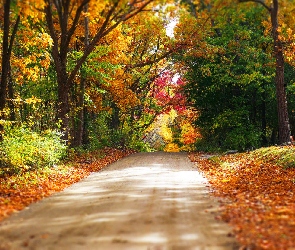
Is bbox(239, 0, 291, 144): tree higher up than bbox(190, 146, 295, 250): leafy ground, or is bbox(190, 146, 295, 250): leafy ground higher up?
bbox(239, 0, 291, 144): tree

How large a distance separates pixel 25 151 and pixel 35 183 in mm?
1657

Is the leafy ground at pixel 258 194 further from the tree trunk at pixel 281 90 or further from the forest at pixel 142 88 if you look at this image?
the tree trunk at pixel 281 90

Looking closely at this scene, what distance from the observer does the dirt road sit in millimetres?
5518

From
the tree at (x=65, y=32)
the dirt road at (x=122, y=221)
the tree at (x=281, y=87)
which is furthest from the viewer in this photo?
the tree at (x=281, y=87)

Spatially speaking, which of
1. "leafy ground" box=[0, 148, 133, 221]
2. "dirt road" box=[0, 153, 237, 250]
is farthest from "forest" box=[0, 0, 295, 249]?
"dirt road" box=[0, 153, 237, 250]

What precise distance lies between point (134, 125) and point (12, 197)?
20.5 m

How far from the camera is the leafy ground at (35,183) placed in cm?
870

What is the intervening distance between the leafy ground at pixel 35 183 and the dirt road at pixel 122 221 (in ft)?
1.39

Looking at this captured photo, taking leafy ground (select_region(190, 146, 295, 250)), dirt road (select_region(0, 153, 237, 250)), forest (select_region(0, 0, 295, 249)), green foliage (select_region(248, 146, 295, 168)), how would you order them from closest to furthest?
dirt road (select_region(0, 153, 237, 250)), leafy ground (select_region(190, 146, 295, 250)), forest (select_region(0, 0, 295, 249)), green foliage (select_region(248, 146, 295, 168))

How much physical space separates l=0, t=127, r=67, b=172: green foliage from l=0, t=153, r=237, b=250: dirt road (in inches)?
99.4

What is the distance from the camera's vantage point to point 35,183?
11180mm

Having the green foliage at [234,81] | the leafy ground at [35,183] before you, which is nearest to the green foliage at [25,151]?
the leafy ground at [35,183]

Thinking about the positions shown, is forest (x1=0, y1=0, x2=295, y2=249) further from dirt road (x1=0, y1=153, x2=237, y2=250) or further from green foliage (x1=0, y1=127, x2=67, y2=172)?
dirt road (x1=0, y1=153, x2=237, y2=250)

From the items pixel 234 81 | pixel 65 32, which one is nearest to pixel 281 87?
pixel 234 81
